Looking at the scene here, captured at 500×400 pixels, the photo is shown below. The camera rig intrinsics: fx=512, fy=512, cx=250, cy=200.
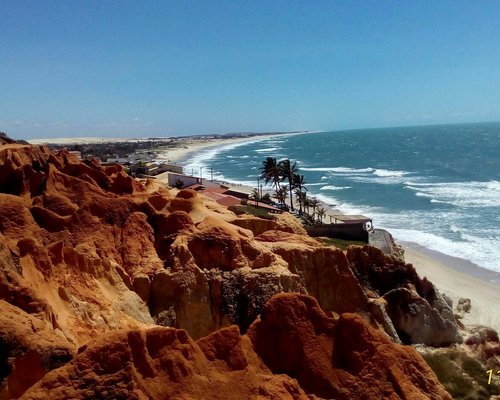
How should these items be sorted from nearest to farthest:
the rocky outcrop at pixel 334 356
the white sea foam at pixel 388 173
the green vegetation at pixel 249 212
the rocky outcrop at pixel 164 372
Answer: the rocky outcrop at pixel 164 372 < the rocky outcrop at pixel 334 356 < the green vegetation at pixel 249 212 < the white sea foam at pixel 388 173

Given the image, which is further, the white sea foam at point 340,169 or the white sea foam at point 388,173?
the white sea foam at point 340,169

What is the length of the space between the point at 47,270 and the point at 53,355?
6774mm

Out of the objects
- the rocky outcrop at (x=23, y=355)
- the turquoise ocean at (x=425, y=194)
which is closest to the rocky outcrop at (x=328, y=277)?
the rocky outcrop at (x=23, y=355)

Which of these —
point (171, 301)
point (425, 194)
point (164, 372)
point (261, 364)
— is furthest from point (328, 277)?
point (425, 194)

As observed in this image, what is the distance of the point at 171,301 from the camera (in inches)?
870

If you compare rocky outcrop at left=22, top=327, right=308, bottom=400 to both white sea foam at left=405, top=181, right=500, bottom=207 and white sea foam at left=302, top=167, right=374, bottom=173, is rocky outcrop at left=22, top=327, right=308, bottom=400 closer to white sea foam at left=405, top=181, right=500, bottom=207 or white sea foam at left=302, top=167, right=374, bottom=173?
white sea foam at left=405, top=181, right=500, bottom=207

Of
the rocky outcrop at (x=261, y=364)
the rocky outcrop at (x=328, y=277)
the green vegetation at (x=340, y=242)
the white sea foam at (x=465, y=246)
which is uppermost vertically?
the rocky outcrop at (x=261, y=364)

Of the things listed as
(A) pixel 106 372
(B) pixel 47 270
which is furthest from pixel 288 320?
(B) pixel 47 270

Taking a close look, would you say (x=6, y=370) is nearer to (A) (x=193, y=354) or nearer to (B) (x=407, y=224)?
(A) (x=193, y=354)

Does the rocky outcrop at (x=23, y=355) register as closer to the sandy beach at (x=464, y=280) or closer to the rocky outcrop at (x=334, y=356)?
the rocky outcrop at (x=334, y=356)

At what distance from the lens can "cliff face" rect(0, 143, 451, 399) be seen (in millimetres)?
11766

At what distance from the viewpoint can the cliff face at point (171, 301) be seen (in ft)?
38.6

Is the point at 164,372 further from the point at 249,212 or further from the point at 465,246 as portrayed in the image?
the point at 465,246

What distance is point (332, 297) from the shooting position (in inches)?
1056
